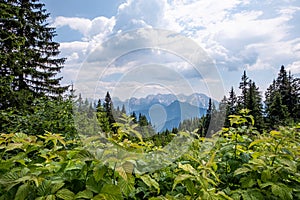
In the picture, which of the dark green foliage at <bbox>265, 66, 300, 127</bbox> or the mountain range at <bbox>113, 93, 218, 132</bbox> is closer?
the mountain range at <bbox>113, 93, 218, 132</bbox>

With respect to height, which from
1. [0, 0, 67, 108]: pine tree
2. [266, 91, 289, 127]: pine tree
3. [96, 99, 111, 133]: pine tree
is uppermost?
[0, 0, 67, 108]: pine tree

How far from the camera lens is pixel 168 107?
1.44 m

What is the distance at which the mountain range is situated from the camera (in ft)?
4.66

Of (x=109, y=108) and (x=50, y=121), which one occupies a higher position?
(x=109, y=108)

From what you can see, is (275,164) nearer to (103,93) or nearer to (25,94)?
(103,93)

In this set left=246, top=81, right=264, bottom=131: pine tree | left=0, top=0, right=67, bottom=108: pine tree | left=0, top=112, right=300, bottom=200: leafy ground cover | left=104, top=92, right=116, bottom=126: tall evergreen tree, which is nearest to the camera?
left=0, top=112, right=300, bottom=200: leafy ground cover

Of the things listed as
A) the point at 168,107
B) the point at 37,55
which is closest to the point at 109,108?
the point at 168,107

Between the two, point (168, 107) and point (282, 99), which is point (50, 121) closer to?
point (168, 107)

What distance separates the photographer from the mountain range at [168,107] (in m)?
1.42

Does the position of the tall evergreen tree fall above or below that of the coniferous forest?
above

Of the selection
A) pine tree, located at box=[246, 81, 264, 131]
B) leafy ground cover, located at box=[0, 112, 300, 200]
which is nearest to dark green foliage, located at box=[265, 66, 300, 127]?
pine tree, located at box=[246, 81, 264, 131]

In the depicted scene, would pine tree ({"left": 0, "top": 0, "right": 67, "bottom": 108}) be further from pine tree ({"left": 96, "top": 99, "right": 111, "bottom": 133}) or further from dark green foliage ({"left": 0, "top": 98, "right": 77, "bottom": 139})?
pine tree ({"left": 96, "top": 99, "right": 111, "bottom": 133})

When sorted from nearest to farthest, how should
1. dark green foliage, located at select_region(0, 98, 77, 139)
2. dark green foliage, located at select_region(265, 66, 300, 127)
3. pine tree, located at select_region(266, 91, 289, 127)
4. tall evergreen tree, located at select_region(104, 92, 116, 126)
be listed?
tall evergreen tree, located at select_region(104, 92, 116, 126), dark green foliage, located at select_region(0, 98, 77, 139), pine tree, located at select_region(266, 91, 289, 127), dark green foliage, located at select_region(265, 66, 300, 127)

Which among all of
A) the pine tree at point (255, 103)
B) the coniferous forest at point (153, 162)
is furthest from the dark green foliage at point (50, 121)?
the pine tree at point (255, 103)
